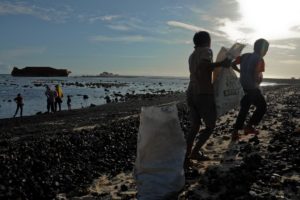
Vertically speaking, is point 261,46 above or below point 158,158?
above

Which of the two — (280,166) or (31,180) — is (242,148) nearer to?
(280,166)

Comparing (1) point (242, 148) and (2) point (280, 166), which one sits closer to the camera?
(2) point (280, 166)

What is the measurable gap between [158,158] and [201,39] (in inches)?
96.1

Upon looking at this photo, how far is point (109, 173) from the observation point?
7.69 m

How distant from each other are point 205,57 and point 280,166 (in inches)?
Answer: 81.8

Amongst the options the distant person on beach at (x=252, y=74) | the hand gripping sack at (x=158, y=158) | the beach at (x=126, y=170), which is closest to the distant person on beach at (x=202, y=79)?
the beach at (x=126, y=170)

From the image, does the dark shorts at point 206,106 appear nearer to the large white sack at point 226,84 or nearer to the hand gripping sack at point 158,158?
the large white sack at point 226,84

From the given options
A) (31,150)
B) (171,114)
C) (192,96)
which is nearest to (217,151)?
(192,96)

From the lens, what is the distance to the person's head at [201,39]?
267 inches

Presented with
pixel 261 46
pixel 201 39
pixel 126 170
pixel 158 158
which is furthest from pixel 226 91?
pixel 158 158

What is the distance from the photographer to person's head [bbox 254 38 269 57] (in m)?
8.71

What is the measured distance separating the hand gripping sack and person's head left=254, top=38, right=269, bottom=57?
4.13 metres

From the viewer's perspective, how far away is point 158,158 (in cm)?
524

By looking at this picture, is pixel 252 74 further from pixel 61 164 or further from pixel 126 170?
pixel 61 164
